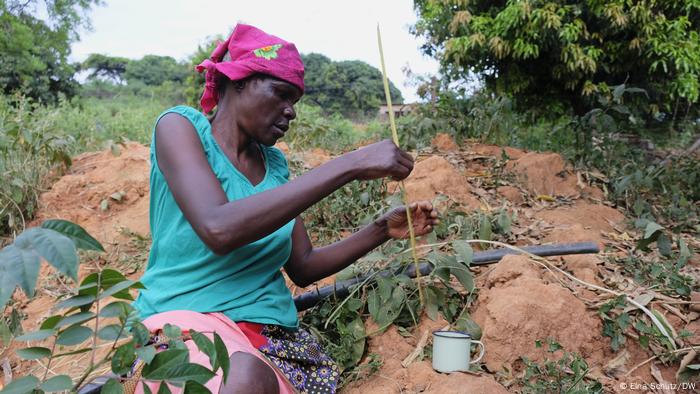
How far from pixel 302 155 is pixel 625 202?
1.97 meters

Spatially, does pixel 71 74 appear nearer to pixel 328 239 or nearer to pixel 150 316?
pixel 328 239

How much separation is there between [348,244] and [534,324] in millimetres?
624

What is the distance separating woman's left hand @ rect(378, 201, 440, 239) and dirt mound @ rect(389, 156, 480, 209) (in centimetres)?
109


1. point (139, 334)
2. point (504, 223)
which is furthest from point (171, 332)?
point (504, 223)

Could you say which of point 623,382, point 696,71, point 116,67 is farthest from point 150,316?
point 116,67

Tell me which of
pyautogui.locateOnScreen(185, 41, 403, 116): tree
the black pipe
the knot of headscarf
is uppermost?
the knot of headscarf

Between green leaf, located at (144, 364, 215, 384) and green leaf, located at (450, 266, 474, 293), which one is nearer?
green leaf, located at (144, 364, 215, 384)

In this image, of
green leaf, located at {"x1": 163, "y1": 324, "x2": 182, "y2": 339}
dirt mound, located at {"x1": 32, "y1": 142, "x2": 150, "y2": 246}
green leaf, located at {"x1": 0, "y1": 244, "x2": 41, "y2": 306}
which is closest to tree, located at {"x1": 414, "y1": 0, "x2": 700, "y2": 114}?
dirt mound, located at {"x1": 32, "y1": 142, "x2": 150, "y2": 246}

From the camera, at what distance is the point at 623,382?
1.72 metres

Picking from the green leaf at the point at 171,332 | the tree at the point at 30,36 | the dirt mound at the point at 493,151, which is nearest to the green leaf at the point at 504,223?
the dirt mound at the point at 493,151

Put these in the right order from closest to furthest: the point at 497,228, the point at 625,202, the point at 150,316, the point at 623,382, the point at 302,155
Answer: the point at 150,316 → the point at 623,382 → the point at 497,228 → the point at 625,202 → the point at 302,155

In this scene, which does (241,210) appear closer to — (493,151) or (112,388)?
(112,388)

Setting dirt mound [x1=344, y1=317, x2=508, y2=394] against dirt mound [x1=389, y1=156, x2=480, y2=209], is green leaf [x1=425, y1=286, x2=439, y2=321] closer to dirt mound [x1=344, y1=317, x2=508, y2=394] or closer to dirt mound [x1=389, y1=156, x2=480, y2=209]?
dirt mound [x1=344, y1=317, x2=508, y2=394]

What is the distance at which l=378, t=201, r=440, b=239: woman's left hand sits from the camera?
5.98 feet
